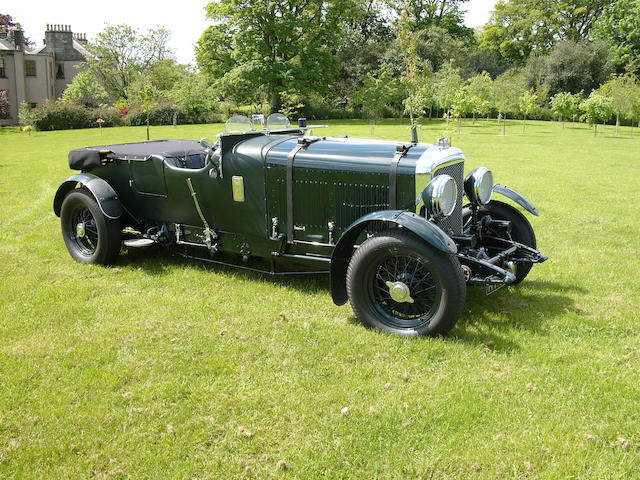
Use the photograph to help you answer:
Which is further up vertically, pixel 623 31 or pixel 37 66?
pixel 623 31

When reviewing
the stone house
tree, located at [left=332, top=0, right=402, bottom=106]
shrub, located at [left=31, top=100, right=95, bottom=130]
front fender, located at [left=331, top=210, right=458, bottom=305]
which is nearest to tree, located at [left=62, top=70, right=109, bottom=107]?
the stone house

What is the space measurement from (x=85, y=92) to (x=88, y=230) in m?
39.4

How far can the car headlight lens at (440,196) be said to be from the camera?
4453mm

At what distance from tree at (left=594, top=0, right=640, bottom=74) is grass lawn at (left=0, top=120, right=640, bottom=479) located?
45895 millimetres

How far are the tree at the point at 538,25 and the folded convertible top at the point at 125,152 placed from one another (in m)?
54.6

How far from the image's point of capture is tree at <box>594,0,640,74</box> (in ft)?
148

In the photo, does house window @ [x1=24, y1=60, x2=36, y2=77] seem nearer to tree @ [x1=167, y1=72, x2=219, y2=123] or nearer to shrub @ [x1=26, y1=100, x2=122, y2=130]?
shrub @ [x1=26, y1=100, x2=122, y2=130]

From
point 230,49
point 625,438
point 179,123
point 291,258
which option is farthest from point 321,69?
point 625,438

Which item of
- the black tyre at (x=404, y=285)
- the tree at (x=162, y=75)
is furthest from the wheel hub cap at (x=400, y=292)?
the tree at (x=162, y=75)

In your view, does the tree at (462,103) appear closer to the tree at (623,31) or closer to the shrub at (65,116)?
the tree at (623,31)

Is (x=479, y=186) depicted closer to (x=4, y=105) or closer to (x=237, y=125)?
(x=237, y=125)

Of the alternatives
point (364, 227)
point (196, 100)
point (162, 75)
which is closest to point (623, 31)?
point (196, 100)

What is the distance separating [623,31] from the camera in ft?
155

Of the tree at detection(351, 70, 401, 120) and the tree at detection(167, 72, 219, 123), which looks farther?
the tree at detection(351, 70, 401, 120)
